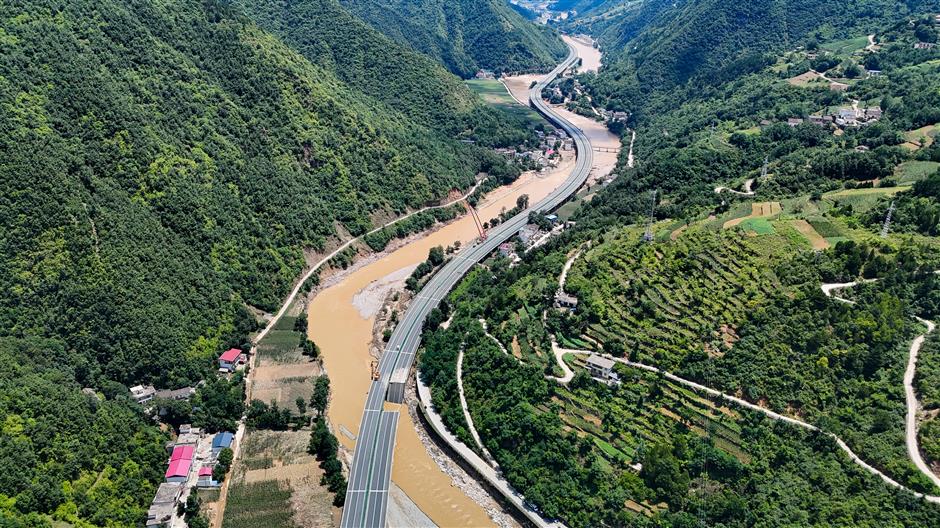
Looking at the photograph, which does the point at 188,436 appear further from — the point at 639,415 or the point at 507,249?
the point at 507,249

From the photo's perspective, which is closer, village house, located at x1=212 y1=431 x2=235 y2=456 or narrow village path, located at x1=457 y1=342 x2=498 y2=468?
narrow village path, located at x1=457 y1=342 x2=498 y2=468

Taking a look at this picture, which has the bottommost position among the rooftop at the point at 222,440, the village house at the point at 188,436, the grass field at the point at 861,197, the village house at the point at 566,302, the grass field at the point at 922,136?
the rooftop at the point at 222,440

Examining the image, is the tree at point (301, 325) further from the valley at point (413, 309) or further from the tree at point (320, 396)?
the tree at point (320, 396)

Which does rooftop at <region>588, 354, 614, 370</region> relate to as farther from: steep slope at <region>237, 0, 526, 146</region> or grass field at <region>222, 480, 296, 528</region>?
steep slope at <region>237, 0, 526, 146</region>

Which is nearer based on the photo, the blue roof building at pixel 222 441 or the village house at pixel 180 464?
the village house at pixel 180 464

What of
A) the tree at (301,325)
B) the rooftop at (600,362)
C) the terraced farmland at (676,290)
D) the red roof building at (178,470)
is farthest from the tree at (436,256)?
the red roof building at (178,470)

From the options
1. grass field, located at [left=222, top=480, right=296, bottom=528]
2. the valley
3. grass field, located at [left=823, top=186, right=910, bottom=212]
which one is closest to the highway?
the valley

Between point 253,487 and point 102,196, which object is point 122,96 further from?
point 253,487
